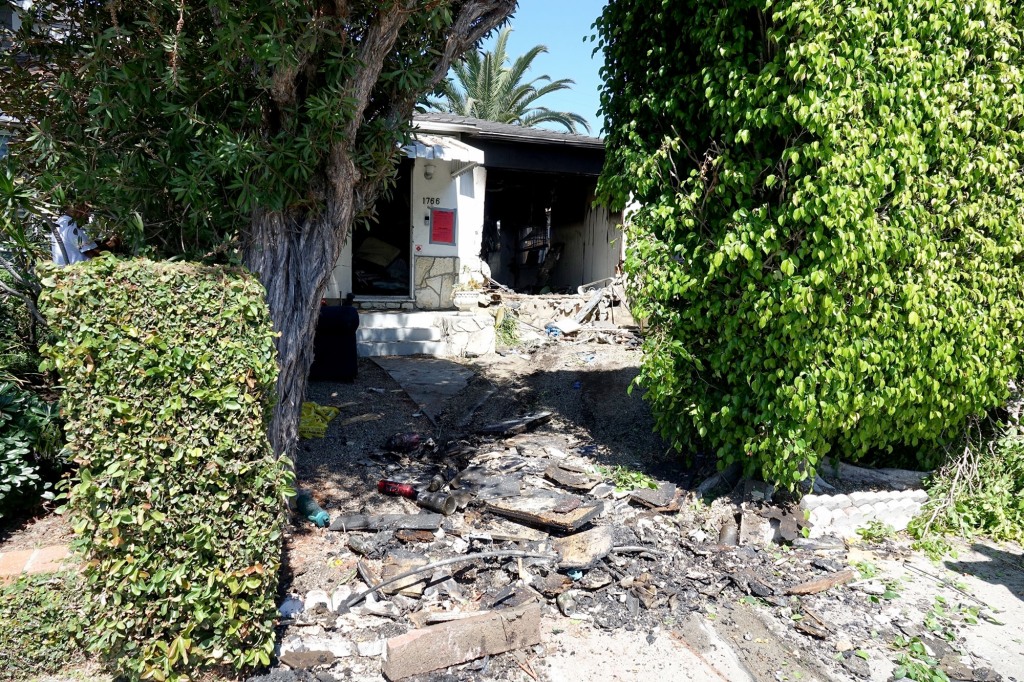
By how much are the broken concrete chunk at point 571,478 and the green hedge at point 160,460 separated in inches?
118

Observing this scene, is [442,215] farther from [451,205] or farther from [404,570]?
[404,570]

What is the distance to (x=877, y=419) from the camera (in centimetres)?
552

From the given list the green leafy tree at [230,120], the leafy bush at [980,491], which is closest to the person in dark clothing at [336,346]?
the green leafy tree at [230,120]

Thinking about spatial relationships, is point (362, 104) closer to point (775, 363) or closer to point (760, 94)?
point (760, 94)

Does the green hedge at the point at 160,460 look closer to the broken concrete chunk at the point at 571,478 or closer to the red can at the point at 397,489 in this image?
the red can at the point at 397,489

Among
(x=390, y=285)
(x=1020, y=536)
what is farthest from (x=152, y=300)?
(x=390, y=285)

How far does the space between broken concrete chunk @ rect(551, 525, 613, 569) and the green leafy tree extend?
210cm

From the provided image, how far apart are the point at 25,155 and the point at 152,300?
2.20m

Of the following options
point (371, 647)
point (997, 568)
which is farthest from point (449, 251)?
point (997, 568)

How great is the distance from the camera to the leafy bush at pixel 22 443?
4320mm

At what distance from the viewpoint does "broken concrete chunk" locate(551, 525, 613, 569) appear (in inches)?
180

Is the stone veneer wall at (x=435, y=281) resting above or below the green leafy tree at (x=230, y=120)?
below

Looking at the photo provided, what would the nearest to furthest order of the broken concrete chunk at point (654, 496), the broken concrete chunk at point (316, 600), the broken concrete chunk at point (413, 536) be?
the broken concrete chunk at point (316, 600) < the broken concrete chunk at point (413, 536) < the broken concrete chunk at point (654, 496)

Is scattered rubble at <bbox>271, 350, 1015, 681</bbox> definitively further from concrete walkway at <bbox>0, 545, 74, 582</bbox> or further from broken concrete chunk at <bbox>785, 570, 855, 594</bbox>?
concrete walkway at <bbox>0, 545, 74, 582</bbox>
